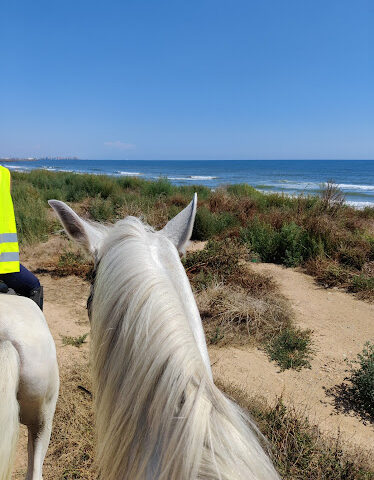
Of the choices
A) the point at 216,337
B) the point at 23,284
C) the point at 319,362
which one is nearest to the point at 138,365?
the point at 23,284

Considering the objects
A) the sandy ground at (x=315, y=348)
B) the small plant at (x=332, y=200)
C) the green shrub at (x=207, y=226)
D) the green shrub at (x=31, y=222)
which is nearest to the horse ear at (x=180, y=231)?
the sandy ground at (x=315, y=348)

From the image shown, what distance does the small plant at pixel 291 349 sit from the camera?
3.29 metres

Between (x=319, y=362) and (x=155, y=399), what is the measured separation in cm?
323

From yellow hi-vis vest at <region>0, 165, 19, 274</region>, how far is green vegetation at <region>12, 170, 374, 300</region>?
4819mm

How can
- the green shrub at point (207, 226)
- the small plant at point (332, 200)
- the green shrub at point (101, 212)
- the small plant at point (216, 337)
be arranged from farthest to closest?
the green shrub at point (101, 212) < the green shrub at point (207, 226) < the small plant at point (332, 200) < the small plant at point (216, 337)

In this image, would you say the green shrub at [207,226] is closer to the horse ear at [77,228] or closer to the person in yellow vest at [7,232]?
the person in yellow vest at [7,232]

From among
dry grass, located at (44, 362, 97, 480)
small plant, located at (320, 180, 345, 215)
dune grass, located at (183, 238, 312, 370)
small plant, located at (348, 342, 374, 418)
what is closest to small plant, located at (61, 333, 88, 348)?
dry grass, located at (44, 362, 97, 480)

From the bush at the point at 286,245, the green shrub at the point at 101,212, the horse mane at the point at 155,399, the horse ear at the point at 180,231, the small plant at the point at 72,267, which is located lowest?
the small plant at the point at 72,267

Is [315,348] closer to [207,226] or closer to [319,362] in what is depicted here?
[319,362]

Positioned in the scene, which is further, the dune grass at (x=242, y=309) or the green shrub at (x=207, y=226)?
the green shrub at (x=207, y=226)

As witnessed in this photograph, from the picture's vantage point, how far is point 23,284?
190 centimetres

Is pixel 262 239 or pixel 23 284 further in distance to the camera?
pixel 262 239

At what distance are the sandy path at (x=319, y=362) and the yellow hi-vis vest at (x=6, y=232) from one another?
189 centimetres

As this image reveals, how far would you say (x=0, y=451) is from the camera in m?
0.98
